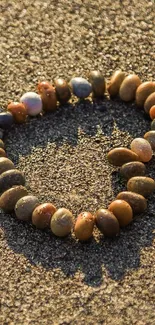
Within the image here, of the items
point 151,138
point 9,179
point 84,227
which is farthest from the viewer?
point 151,138

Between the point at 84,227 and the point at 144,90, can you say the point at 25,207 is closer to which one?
the point at 84,227

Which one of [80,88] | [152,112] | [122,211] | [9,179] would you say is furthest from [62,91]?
[122,211]

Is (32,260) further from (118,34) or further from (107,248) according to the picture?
(118,34)

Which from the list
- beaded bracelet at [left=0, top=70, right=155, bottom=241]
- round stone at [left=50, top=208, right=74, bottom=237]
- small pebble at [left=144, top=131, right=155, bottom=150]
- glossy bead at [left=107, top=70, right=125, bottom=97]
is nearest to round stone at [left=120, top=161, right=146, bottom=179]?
beaded bracelet at [left=0, top=70, right=155, bottom=241]

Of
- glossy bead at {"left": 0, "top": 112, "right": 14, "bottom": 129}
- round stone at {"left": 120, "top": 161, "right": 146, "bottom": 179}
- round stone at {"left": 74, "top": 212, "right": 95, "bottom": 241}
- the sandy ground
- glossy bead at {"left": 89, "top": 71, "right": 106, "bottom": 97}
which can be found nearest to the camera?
the sandy ground

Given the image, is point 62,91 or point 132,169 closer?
point 132,169

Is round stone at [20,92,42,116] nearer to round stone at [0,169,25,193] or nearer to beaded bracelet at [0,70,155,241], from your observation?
beaded bracelet at [0,70,155,241]

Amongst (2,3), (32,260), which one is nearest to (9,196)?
(32,260)
